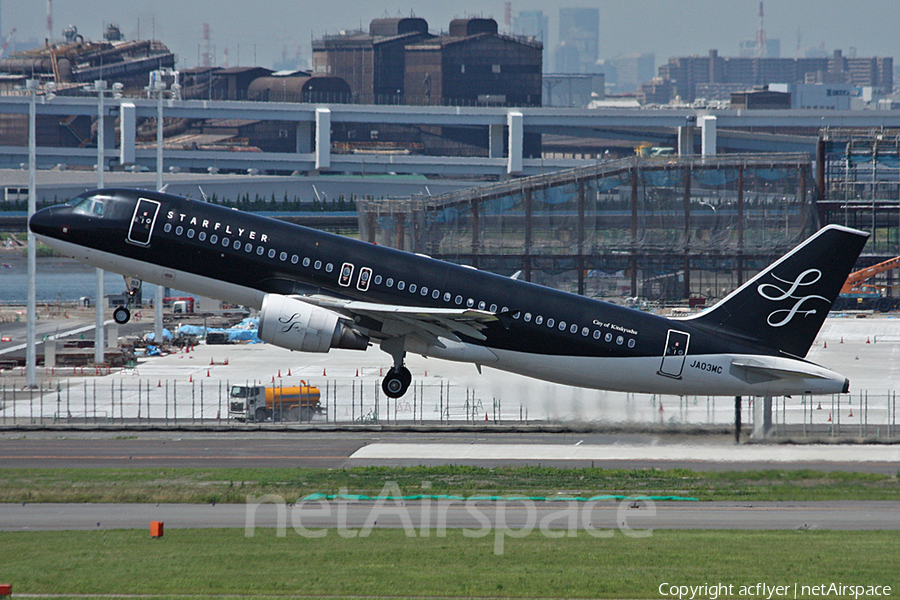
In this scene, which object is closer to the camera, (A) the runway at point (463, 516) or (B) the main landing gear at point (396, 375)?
(B) the main landing gear at point (396, 375)

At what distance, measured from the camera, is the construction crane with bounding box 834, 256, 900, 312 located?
143000 millimetres

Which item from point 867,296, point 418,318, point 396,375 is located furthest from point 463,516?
point 867,296

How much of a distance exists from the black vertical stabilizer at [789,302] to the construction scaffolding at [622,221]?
89.9 m

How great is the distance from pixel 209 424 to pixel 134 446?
7.69 m

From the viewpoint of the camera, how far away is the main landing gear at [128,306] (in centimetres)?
4603

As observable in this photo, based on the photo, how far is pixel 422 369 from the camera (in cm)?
9212

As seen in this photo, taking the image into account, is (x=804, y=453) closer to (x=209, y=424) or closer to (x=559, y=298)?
(x=559, y=298)

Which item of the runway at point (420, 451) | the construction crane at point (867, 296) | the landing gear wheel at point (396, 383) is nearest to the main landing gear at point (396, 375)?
the landing gear wheel at point (396, 383)

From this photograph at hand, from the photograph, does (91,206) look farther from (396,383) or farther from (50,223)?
(396,383)

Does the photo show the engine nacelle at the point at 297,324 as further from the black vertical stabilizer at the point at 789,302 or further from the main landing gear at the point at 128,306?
the black vertical stabilizer at the point at 789,302

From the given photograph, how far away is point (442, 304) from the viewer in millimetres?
44594

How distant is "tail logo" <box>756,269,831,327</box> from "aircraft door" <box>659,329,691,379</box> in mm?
4138

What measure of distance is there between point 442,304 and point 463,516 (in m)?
10.2

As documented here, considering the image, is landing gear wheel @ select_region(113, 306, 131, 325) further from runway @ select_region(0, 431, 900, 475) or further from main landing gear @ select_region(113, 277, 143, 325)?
runway @ select_region(0, 431, 900, 475)
